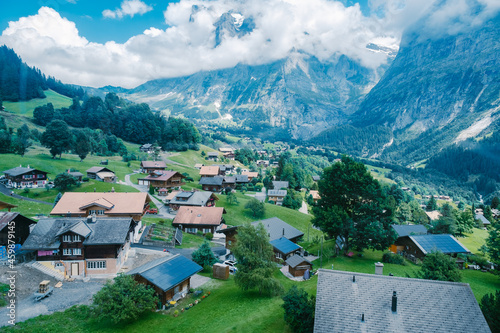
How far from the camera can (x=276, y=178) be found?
4813 inches

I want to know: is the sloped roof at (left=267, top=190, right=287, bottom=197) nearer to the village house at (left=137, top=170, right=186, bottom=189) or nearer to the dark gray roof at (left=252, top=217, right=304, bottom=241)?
the village house at (left=137, top=170, right=186, bottom=189)

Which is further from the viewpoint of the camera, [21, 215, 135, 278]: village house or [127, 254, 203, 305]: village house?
[21, 215, 135, 278]: village house

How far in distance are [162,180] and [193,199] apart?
15386 millimetres

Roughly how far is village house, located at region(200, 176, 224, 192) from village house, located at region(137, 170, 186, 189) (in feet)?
25.6

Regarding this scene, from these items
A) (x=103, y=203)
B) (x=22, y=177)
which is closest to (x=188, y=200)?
(x=103, y=203)

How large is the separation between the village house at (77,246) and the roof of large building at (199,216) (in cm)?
2114

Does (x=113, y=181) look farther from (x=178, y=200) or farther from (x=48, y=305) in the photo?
(x=48, y=305)

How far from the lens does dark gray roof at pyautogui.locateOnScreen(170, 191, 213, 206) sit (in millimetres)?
71125

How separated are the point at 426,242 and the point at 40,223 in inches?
2268

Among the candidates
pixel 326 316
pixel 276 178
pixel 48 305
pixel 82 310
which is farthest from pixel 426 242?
pixel 276 178

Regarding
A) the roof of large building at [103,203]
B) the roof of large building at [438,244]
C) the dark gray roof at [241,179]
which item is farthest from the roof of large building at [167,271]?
the dark gray roof at [241,179]

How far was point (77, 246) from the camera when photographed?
122ft

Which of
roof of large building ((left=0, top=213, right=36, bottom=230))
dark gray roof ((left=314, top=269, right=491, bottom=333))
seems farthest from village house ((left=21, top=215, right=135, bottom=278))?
dark gray roof ((left=314, top=269, right=491, bottom=333))

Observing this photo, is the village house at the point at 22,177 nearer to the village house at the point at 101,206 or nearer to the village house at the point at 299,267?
the village house at the point at 101,206
